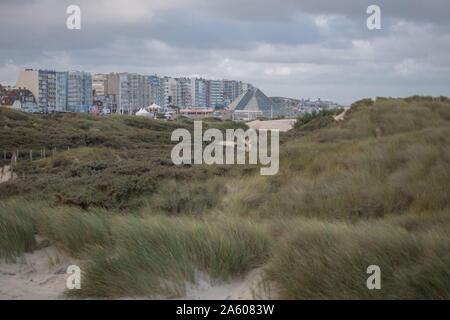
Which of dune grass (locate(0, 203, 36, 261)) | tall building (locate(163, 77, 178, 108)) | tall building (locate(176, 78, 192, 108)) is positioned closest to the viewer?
dune grass (locate(0, 203, 36, 261))

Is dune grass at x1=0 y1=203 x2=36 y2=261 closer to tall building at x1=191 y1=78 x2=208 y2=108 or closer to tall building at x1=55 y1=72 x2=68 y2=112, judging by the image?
tall building at x1=55 y1=72 x2=68 y2=112

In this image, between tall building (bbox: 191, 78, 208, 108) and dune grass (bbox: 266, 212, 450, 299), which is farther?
tall building (bbox: 191, 78, 208, 108)

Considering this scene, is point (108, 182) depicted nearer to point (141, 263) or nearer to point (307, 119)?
point (141, 263)

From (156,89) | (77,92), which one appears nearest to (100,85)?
(77,92)

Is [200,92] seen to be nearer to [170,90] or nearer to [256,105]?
[170,90]

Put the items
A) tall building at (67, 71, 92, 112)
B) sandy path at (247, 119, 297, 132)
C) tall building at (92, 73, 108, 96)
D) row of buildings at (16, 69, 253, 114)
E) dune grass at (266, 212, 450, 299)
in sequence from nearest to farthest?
dune grass at (266, 212, 450, 299) → sandy path at (247, 119, 297, 132) → row of buildings at (16, 69, 253, 114) → tall building at (67, 71, 92, 112) → tall building at (92, 73, 108, 96)

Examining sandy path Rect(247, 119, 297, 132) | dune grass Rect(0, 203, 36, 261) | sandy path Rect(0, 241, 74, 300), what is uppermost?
sandy path Rect(247, 119, 297, 132)

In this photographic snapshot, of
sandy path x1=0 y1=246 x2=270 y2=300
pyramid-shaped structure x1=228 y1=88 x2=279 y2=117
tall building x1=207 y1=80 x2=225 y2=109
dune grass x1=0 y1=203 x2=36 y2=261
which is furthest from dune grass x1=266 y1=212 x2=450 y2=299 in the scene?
tall building x1=207 y1=80 x2=225 y2=109

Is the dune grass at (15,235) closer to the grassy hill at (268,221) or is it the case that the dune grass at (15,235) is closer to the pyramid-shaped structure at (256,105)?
the grassy hill at (268,221)
